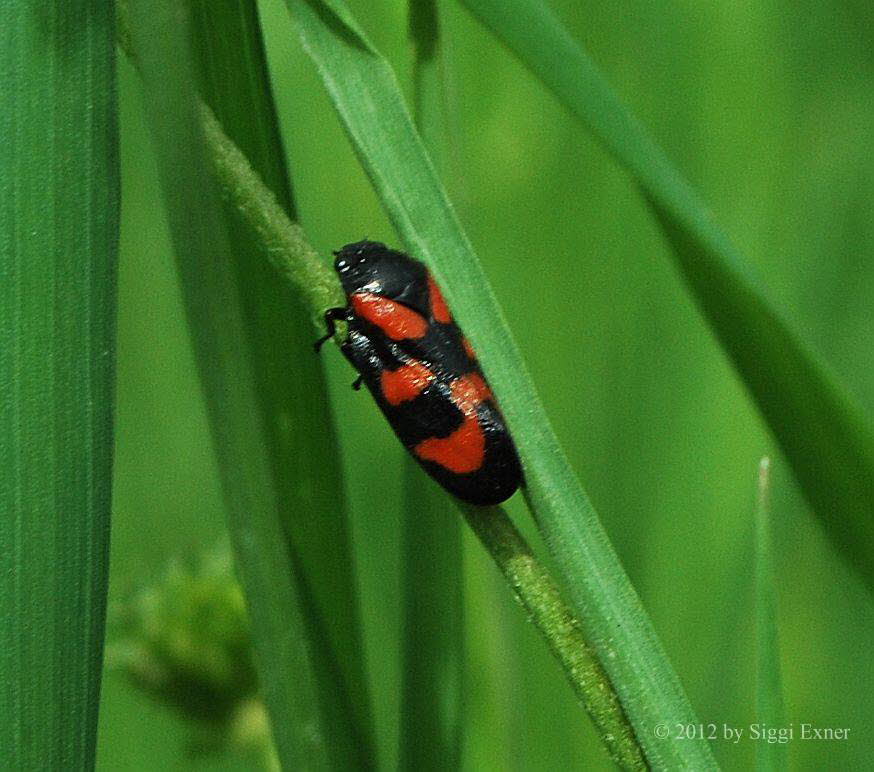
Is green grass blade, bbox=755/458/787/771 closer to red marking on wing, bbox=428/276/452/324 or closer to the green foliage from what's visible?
red marking on wing, bbox=428/276/452/324

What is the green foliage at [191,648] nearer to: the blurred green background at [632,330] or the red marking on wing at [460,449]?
the blurred green background at [632,330]

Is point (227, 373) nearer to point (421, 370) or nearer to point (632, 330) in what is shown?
point (421, 370)

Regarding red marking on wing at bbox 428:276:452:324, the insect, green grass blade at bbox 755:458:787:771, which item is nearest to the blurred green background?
the insect

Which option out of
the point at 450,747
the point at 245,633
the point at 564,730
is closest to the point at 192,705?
the point at 245,633

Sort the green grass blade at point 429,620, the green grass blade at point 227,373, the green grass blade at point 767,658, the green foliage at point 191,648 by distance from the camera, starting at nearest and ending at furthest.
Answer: the green grass blade at point 227,373, the green grass blade at point 767,658, the green grass blade at point 429,620, the green foliage at point 191,648

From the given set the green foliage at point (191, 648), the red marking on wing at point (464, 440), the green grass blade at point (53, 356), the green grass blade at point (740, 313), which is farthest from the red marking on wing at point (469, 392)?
the green foliage at point (191, 648)

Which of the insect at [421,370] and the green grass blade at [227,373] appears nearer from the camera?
the green grass blade at [227,373]
